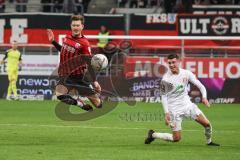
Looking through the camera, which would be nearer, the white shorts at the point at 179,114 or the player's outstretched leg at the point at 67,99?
the white shorts at the point at 179,114

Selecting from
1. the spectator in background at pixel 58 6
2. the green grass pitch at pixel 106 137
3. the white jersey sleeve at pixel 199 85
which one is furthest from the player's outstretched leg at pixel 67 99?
the spectator in background at pixel 58 6

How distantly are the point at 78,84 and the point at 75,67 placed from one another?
406 mm

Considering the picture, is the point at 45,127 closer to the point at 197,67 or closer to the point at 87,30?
the point at 197,67

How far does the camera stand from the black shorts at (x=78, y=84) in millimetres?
15383

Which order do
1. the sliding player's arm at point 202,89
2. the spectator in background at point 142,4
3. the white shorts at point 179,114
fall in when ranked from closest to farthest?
the sliding player's arm at point 202,89 → the white shorts at point 179,114 → the spectator in background at point 142,4

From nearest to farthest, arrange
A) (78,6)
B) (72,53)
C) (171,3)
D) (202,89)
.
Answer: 1. (202,89)
2. (72,53)
3. (171,3)
4. (78,6)

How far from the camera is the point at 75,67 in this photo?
15344 millimetres

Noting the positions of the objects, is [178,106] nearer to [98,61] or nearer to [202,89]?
[202,89]

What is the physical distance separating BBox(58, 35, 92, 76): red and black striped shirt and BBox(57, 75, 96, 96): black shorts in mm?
139

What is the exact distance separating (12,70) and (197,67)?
23.3 feet

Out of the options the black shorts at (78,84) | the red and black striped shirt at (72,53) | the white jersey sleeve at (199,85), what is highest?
the red and black striped shirt at (72,53)

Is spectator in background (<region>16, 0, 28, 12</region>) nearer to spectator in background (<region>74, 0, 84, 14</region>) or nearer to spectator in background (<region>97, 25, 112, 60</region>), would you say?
spectator in background (<region>74, 0, 84, 14</region>)

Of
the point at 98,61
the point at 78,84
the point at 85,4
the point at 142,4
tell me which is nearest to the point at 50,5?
the point at 85,4

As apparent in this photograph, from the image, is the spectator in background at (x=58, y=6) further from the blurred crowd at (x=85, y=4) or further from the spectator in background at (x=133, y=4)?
the spectator in background at (x=133, y=4)
